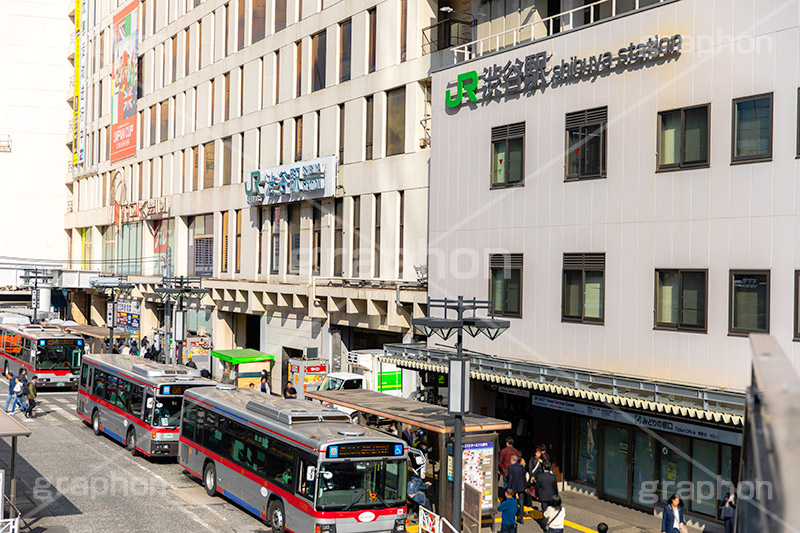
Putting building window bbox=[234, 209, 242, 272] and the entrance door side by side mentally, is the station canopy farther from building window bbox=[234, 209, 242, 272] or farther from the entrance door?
building window bbox=[234, 209, 242, 272]

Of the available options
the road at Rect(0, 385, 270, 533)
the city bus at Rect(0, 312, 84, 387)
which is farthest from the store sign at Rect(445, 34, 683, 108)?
the city bus at Rect(0, 312, 84, 387)

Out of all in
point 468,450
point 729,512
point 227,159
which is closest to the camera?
point 729,512

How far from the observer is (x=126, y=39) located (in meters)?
62.5

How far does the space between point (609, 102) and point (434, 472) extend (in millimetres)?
10365

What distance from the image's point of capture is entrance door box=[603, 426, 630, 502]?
854 inches

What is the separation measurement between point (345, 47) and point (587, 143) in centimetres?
1759

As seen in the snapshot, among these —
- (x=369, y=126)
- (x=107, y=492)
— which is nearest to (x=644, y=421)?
(x=107, y=492)

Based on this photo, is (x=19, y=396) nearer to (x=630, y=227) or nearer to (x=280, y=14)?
(x=280, y=14)

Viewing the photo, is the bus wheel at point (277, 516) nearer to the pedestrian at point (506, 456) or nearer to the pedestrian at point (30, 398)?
the pedestrian at point (506, 456)

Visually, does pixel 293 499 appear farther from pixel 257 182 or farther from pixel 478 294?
pixel 257 182

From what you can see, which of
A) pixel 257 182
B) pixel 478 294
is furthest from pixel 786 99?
pixel 257 182

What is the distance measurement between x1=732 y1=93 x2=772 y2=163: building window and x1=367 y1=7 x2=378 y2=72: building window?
19060 millimetres

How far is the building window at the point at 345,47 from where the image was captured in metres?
36.6

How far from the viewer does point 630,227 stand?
20859mm
